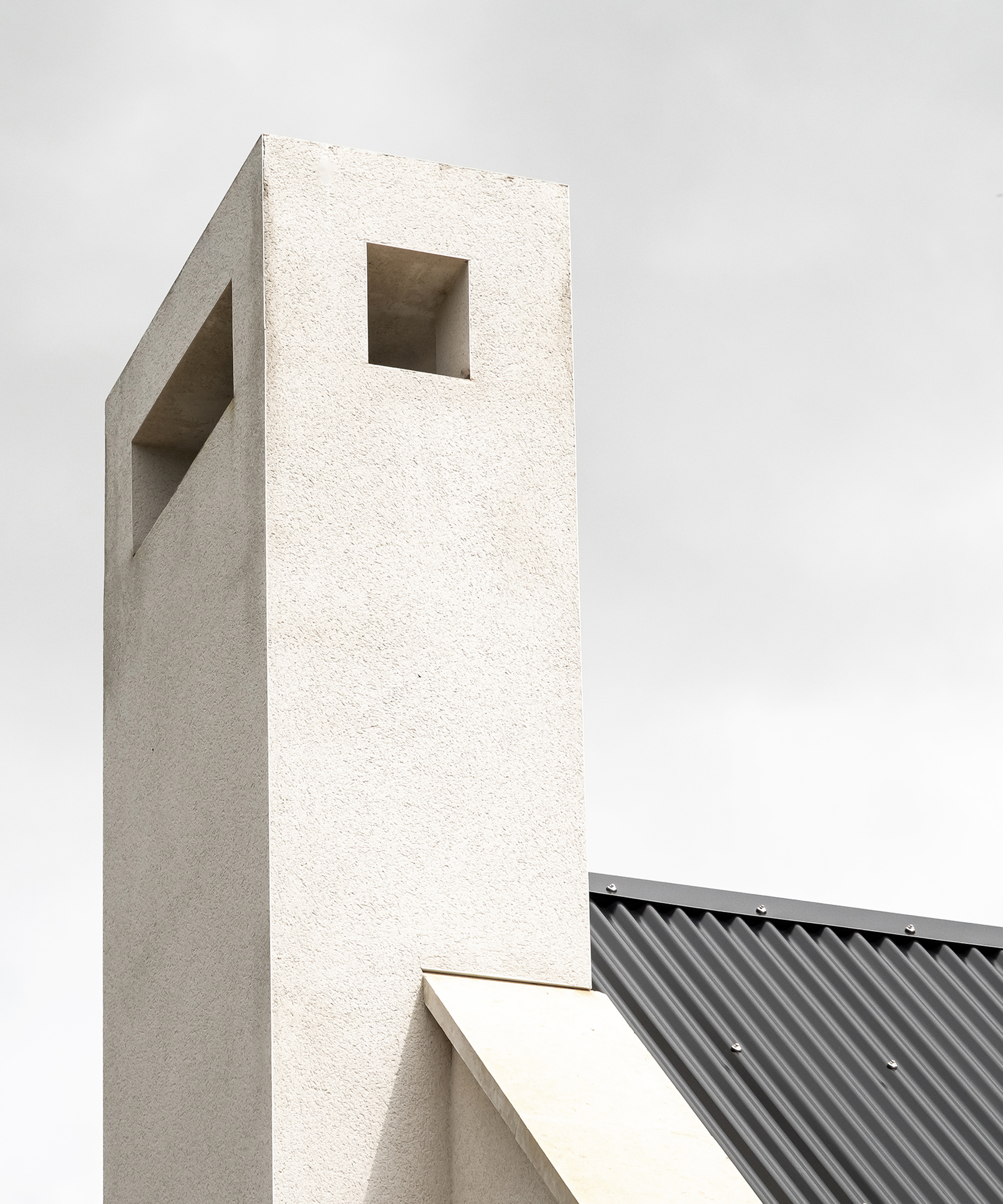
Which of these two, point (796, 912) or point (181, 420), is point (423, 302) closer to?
point (181, 420)

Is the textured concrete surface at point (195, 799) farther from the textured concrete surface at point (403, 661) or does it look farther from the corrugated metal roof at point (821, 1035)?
the corrugated metal roof at point (821, 1035)

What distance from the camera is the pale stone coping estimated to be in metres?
5.17

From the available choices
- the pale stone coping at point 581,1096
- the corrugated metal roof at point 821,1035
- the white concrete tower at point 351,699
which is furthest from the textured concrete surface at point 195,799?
the corrugated metal roof at point 821,1035

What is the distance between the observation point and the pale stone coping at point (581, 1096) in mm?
5172

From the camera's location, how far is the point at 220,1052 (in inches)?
248

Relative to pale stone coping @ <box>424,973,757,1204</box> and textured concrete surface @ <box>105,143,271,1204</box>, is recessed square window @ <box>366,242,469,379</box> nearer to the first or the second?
textured concrete surface @ <box>105,143,271,1204</box>

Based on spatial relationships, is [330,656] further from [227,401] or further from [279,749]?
[227,401]

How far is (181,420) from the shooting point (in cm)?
830

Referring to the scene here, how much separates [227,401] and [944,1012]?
15.0ft

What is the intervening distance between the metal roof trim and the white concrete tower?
240 centimetres

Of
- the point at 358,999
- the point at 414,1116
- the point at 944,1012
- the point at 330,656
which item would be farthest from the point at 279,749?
the point at 944,1012

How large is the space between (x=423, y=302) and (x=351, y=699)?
1882 mm

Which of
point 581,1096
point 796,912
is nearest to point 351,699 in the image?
point 581,1096

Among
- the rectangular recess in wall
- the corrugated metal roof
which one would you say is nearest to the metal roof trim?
the corrugated metal roof
